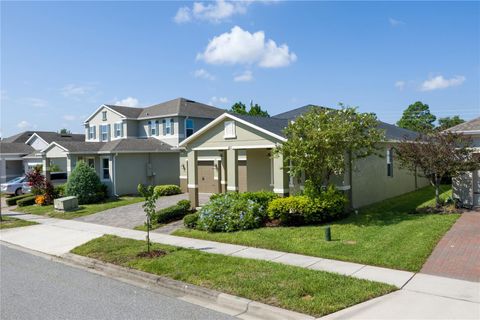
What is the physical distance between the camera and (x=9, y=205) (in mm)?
26469

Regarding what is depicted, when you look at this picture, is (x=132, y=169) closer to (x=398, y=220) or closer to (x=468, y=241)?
(x=398, y=220)

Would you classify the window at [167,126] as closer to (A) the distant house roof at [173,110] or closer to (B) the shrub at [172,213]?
(A) the distant house roof at [173,110]

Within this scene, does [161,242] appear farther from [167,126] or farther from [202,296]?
[167,126]

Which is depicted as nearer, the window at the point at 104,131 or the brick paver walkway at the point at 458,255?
the brick paver walkway at the point at 458,255

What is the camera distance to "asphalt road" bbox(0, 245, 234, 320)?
6.89 m

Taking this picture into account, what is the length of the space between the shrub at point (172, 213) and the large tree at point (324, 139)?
509 cm

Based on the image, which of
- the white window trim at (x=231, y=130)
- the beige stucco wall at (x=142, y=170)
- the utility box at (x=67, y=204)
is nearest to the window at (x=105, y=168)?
the beige stucco wall at (x=142, y=170)

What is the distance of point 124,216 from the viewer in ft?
62.3

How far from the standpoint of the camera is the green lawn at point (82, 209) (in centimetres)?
2066

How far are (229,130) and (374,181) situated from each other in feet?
24.2

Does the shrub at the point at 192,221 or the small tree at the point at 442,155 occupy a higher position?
the small tree at the point at 442,155

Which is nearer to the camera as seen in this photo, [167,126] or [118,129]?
[167,126]

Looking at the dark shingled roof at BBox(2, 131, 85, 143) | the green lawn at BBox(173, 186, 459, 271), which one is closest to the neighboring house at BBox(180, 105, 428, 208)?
the green lawn at BBox(173, 186, 459, 271)

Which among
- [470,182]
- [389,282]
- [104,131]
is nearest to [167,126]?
[104,131]
